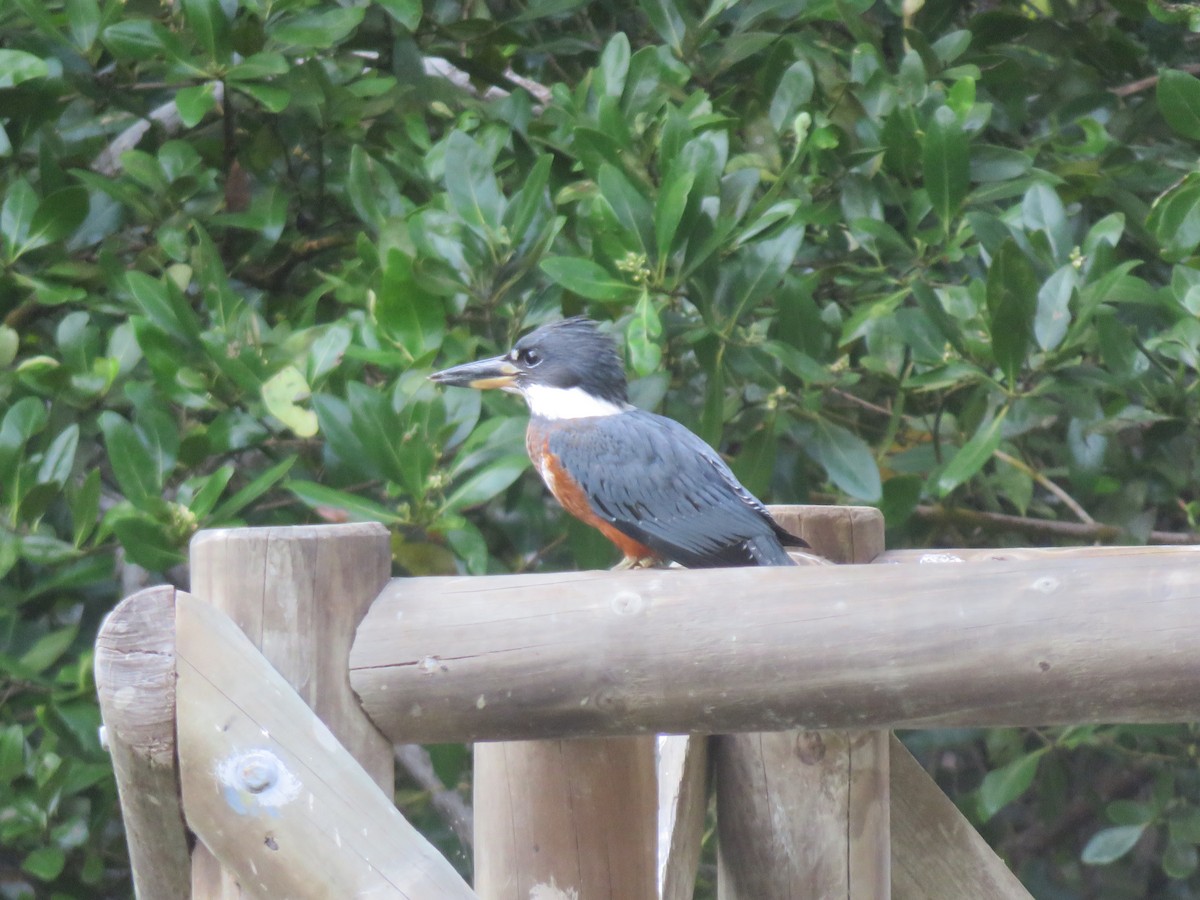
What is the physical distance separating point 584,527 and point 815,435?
55 centimetres

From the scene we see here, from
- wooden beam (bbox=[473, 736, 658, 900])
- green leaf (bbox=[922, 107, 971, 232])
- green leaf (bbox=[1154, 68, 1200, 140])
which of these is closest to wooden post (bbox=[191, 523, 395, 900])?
wooden beam (bbox=[473, 736, 658, 900])

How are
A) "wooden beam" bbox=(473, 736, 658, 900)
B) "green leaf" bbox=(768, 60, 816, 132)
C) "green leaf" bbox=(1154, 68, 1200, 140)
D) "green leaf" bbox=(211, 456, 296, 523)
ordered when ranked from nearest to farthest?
"wooden beam" bbox=(473, 736, 658, 900) → "green leaf" bbox=(211, 456, 296, 523) → "green leaf" bbox=(1154, 68, 1200, 140) → "green leaf" bbox=(768, 60, 816, 132)

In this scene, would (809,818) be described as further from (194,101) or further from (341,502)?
(194,101)

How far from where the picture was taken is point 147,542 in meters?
2.48

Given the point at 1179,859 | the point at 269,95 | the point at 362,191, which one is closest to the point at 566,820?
the point at 362,191

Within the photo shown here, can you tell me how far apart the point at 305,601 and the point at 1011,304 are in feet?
5.34

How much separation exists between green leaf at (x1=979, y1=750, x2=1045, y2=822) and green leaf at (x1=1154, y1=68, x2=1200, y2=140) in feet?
5.36

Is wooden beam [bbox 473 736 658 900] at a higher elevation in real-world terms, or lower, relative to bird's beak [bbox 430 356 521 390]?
lower

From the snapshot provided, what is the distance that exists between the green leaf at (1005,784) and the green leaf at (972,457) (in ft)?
3.69

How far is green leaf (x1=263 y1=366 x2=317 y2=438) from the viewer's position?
248 cm

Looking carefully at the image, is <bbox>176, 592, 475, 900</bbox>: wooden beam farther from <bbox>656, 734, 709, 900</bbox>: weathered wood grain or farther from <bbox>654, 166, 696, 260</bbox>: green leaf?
<bbox>654, 166, 696, 260</bbox>: green leaf

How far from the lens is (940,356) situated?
2.76m

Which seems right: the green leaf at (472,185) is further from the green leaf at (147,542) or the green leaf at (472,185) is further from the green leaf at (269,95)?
the green leaf at (147,542)

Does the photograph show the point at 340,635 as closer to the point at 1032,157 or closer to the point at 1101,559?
the point at 1101,559
